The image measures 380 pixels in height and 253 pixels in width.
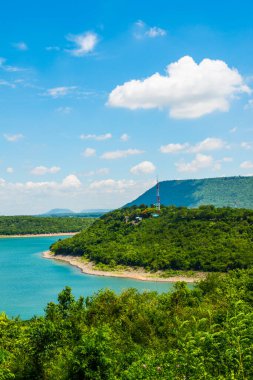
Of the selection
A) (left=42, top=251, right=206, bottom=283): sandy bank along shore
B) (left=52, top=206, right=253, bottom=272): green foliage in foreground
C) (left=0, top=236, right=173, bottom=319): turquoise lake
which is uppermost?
(left=52, top=206, right=253, bottom=272): green foliage in foreground

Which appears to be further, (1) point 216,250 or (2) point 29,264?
(2) point 29,264

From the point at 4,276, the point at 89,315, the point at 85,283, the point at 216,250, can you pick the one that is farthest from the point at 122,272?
the point at 89,315

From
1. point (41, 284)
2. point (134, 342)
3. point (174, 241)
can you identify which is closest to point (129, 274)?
point (174, 241)

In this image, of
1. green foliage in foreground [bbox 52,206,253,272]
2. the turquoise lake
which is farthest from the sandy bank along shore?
green foliage in foreground [bbox 52,206,253,272]

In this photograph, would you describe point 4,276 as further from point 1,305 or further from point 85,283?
point 1,305

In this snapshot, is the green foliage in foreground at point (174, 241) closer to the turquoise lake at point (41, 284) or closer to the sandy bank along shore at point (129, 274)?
the sandy bank along shore at point (129, 274)

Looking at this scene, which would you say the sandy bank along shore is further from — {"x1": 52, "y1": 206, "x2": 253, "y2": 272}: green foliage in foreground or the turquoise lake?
{"x1": 52, "y1": 206, "x2": 253, "y2": 272}: green foliage in foreground

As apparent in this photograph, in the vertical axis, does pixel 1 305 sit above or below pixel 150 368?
below

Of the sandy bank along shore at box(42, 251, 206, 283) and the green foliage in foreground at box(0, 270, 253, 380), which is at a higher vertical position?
the green foliage in foreground at box(0, 270, 253, 380)
